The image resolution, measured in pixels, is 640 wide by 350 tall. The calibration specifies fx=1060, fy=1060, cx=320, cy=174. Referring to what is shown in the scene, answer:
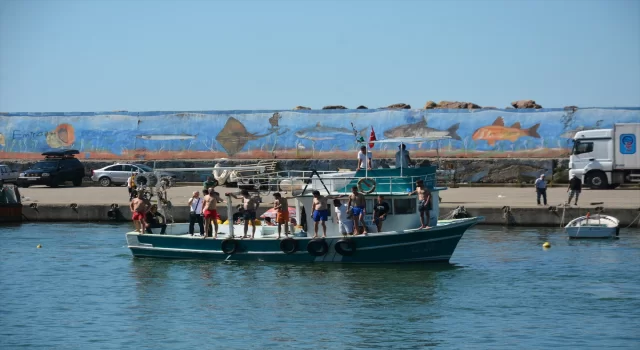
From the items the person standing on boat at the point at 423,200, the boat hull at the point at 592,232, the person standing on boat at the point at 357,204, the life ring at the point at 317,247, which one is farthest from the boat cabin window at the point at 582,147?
the life ring at the point at 317,247

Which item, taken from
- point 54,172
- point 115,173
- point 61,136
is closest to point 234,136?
point 115,173

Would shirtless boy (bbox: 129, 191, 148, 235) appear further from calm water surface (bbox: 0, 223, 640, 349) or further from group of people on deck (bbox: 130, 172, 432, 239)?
calm water surface (bbox: 0, 223, 640, 349)

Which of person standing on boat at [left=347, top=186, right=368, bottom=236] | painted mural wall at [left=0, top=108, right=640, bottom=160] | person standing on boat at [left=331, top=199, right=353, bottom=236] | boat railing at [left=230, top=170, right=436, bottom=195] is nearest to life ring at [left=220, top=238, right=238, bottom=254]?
boat railing at [left=230, top=170, right=436, bottom=195]

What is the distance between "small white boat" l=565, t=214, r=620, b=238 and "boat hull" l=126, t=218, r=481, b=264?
7122mm

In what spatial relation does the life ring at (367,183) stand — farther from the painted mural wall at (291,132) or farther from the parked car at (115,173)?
the parked car at (115,173)

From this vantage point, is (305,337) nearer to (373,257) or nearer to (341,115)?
(373,257)

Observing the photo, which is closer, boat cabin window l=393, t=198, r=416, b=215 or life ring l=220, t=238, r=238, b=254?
boat cabin window l=393, t=198, r=416, b=215

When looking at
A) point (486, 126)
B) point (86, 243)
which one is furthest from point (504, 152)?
point (86, 243)

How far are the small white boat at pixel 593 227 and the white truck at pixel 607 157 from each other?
1290 centimetres

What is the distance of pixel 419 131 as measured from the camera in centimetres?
5688

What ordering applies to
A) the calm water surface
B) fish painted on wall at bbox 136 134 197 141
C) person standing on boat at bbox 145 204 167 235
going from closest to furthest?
the calm water surface, person standing on boat at bbox 145 204 167 235, fish painted on wall at bbox 136 134 197 141

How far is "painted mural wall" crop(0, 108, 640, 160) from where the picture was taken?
5506 cm

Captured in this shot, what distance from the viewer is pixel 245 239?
98.0 feet

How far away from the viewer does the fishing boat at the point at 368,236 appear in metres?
28.8
